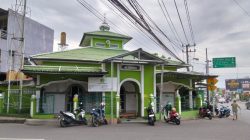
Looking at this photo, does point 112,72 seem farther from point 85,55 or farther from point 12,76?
point 12,76

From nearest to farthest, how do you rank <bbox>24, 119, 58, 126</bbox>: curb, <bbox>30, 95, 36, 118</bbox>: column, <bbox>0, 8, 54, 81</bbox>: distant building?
<bbox>24, 119, 58, 126</bbox>: curb < <bbox>30, 95, 36, 118</bbox>: column < <bbox>0, 8, 54, 81</bbox>: distant building

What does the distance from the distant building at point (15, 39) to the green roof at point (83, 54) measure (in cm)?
534

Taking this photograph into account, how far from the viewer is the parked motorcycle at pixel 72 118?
13.7 metres

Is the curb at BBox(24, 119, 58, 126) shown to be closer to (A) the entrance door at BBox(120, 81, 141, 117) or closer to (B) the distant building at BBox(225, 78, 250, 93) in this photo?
(A) the entrance door at BBox(120, 81, 141, 117)

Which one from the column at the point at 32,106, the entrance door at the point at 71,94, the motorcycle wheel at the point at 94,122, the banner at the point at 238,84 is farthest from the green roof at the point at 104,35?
the banner at the point at 238,84

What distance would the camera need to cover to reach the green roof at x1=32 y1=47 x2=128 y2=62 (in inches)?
739

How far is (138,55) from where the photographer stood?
16938mm

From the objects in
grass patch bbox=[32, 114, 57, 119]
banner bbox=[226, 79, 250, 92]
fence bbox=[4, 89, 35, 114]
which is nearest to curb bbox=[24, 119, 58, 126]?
grass patch bbox=[32, 114, 57, 119]

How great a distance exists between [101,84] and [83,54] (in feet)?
15.5

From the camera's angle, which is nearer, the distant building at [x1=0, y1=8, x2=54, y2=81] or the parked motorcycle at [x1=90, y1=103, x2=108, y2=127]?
the parked motorcycle at [x1=90, y1=103, x2=108, y2=127]

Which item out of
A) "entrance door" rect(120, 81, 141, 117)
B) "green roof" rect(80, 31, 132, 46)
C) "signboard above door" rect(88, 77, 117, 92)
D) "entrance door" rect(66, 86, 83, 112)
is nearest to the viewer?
"signboard above door" rect(88, 77, 117, 92)

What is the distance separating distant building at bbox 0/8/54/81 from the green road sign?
61.5 ft

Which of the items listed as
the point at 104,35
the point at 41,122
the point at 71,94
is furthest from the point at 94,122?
the point at 104,35

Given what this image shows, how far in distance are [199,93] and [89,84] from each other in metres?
12.0
